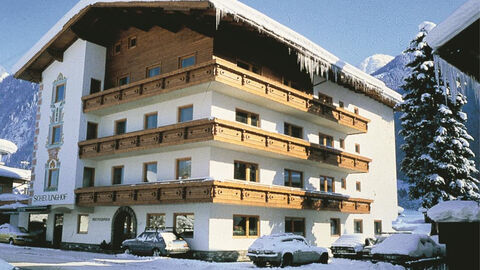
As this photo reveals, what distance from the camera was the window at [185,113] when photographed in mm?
26309

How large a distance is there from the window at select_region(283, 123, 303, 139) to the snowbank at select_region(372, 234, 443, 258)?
11153mm

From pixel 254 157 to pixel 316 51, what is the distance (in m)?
8.22

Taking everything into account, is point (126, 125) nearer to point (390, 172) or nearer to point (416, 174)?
point (416, 174)

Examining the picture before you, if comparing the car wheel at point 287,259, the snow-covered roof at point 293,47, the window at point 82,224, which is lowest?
the car wheel at point 287,259

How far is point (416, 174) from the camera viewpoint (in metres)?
30.3

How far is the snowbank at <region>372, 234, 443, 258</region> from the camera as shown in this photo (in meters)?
19.8

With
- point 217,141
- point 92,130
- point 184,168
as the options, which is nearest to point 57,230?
point 92,130

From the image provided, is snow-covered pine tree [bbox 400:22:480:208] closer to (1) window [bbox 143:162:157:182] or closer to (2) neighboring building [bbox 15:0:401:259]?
(2) neighboring building [bbox 15:0:401:259]

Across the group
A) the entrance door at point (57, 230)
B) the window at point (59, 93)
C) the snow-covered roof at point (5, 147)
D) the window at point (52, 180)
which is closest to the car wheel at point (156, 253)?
the window at point (52, 180)

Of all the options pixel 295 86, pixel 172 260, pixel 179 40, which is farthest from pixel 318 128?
pixel 172 260

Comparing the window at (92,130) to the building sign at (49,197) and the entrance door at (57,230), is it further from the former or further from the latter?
the entrance door at (57,230)

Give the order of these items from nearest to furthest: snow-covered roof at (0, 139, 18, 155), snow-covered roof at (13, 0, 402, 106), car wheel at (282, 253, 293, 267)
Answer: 1. car wheel at (282, 253, 293, 267)
2. snow-covered roof at (13, 0, 402, 106)
3. snow-covered roof at (0, 139, 18, 155)

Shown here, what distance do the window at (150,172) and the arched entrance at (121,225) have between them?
2.34 metres

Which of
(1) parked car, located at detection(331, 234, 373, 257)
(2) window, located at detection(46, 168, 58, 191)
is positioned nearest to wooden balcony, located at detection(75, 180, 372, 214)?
(1) parked car, located at detection(331, 234, 373, 257)
